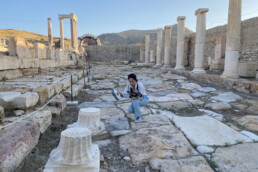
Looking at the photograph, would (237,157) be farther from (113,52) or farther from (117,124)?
(113,52)

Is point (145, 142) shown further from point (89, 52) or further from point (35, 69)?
point (89, 52)

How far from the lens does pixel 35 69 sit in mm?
7781

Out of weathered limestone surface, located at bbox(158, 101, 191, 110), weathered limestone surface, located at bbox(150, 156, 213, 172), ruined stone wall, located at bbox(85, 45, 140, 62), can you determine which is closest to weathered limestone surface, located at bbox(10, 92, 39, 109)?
weathered limestone surface, located at bbox(150, 156, 213, 172)

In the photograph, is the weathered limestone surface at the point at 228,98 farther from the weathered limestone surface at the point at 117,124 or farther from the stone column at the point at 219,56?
the stone column at the point at 219,56

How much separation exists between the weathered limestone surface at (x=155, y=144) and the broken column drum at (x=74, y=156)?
0.60 metres

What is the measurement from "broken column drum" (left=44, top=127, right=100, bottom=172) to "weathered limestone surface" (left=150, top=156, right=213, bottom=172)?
0.72 meters

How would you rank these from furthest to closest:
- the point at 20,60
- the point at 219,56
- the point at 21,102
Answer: the point at 219,56, the point at 20,60, the point at 21,102

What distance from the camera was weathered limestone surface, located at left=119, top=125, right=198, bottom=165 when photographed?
2418 millimetres

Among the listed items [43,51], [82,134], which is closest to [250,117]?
[82,134]

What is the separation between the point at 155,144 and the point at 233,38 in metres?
6.85

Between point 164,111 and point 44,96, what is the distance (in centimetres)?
278

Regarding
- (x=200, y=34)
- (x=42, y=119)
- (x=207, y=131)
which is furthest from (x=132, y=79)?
(x=200, y=34)

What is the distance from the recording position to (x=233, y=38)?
7.53m

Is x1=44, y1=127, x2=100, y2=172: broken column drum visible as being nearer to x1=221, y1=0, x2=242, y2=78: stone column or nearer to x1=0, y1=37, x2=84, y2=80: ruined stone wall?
x1=0, y1=37, x2=84, y2=80: ruined stone wall
